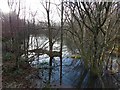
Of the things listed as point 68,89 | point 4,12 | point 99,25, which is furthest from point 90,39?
point 4,12

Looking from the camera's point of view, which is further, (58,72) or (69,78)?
(58,72)

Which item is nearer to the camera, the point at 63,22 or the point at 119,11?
the point at 119,11

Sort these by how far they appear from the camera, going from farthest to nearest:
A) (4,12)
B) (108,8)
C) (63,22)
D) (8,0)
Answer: (63,22) < (4,12) < (8,0) < (108,8)

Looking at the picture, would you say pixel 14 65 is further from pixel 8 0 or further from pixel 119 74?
pixel 119 74

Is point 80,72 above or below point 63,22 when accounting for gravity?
below

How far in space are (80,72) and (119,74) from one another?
144 cm

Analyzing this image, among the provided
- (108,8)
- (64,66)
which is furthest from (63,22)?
(108,8)

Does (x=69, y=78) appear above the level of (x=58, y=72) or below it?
below

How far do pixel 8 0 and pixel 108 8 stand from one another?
366 cm

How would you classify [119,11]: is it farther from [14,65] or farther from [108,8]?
[14,65]

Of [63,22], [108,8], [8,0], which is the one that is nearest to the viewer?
[108,8]

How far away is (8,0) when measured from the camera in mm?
6914

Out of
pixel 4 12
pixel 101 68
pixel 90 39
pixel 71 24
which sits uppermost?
pixel 4 12

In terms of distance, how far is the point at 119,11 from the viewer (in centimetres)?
597
